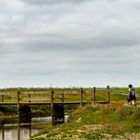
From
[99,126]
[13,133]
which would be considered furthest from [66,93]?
[99,126]

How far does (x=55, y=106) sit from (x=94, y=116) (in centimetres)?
2000

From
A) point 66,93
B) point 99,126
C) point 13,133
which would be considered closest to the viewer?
point 99,126

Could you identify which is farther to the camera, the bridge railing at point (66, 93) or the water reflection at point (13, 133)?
the bridge railing at point (66, 93)

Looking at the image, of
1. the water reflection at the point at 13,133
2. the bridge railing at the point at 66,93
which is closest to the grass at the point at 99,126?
the water reflection at the point at 13,133

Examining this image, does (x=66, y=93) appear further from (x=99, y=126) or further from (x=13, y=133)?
(x=99, y=126)

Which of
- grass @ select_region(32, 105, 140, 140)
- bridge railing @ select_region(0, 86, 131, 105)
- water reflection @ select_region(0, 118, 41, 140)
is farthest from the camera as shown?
bridge railing @ select_region(0, 86, 131, 105)

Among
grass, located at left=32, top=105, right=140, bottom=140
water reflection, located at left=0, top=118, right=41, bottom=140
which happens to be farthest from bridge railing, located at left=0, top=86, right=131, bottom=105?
grass, located at left=32, top=105, right=140, bottom=140

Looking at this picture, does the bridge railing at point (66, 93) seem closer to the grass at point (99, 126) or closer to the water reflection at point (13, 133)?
the water reflection at point (13, 133)

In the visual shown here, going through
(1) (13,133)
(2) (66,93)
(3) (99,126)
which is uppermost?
(2) (66,93)

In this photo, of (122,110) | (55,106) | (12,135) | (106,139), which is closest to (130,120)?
(122,110)

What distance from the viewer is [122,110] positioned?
33469 millimetres

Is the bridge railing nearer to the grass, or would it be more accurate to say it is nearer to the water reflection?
the water reflection

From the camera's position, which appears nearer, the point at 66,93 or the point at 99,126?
the point at 99,126

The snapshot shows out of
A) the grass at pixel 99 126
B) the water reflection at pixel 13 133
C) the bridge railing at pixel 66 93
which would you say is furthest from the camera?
the bridge railing at pixel 66 93
